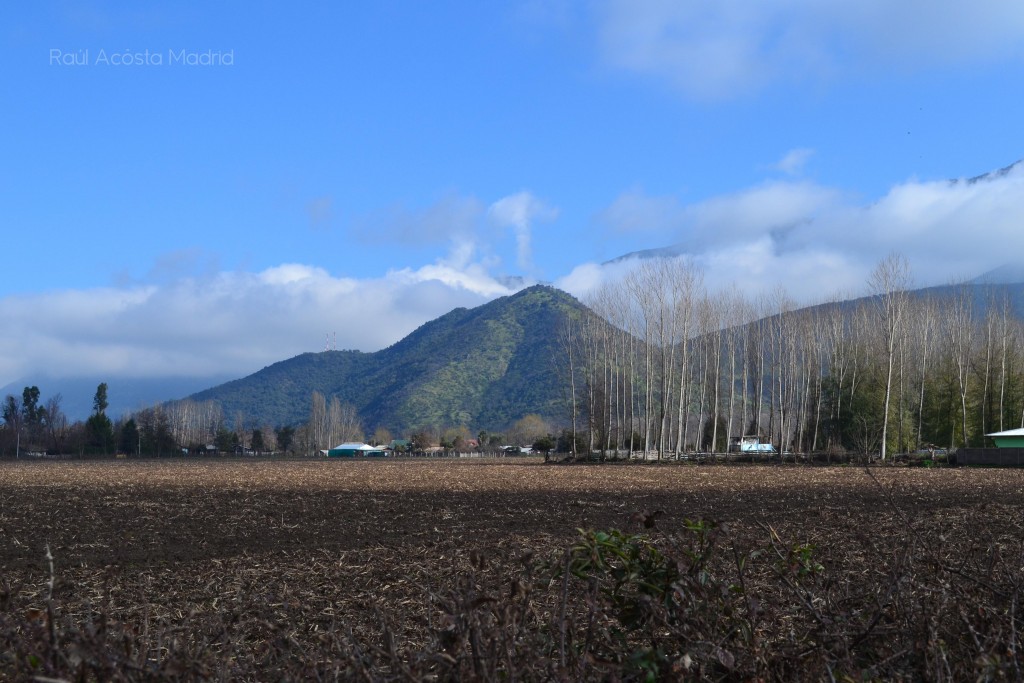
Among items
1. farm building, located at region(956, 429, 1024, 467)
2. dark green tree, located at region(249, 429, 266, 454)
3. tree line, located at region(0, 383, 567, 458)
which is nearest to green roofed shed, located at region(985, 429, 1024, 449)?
farm building, located at region(956, 429, 1024, 467)

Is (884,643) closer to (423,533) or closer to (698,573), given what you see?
(698,573)

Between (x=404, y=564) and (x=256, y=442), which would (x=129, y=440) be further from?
(x=404, y=564)

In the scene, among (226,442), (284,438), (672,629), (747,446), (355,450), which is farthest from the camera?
(284,438)

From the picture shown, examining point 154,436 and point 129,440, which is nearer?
point 129,440

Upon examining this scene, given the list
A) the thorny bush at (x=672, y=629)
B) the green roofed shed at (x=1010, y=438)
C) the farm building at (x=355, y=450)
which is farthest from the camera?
the farm building at (x=355, y=450)

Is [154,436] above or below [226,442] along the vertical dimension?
above

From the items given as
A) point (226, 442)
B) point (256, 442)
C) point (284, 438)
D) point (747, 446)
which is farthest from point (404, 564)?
point (284, 438)

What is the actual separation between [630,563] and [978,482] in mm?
32237

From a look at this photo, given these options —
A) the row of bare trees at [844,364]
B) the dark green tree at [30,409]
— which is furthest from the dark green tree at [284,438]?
the row of bare trees at [844,364]

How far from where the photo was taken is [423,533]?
16453 millimetres

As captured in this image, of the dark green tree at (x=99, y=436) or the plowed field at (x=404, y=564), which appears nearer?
the plowed field at (x=404, y=564)

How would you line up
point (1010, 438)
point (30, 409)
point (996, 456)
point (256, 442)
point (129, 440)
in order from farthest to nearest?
point (256, 442)
point (30, 409)
point (129, 440)
point (1010, 438)
point (996, 456)

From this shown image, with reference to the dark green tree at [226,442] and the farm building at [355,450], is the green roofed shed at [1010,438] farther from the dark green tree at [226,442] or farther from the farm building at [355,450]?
the dark green tree at [226,442]

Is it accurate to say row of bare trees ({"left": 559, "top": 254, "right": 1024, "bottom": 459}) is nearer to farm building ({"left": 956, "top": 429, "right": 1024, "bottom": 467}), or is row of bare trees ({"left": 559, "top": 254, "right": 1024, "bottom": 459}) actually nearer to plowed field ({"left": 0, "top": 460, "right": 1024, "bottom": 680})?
farm building ({"left": 956, "top": 429, "right": 1024, "bottom": 467})
